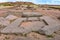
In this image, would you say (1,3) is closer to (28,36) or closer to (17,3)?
(17,3)

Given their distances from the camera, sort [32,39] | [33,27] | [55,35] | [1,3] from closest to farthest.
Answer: [32,39] < [55,35] < [33,27] < [1,3]

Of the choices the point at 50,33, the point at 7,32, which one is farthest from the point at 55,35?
the point at 7,32

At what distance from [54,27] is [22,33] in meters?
0.91

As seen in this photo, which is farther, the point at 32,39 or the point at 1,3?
the point at 1,3

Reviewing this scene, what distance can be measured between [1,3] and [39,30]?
7995mm

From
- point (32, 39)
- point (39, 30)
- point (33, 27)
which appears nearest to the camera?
point (32, 39)

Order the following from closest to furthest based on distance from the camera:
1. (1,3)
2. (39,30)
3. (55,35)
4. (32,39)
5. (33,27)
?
(32,39) → (55,35) → (39,30) → (33,27) → (1,3)

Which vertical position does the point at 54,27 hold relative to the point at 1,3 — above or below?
above

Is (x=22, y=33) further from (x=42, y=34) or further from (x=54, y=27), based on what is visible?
(x=54, y=27)

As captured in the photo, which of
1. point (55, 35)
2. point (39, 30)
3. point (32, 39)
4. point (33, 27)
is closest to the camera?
point (32, 39)

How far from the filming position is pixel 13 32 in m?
4.27

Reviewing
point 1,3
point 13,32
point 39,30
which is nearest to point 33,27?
point 39,30

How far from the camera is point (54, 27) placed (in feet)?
15.4

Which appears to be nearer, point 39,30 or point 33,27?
point 39,30
